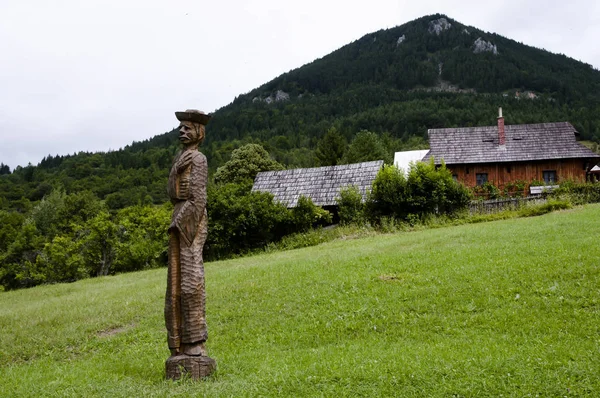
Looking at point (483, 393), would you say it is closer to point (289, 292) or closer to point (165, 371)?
point (165, 371)

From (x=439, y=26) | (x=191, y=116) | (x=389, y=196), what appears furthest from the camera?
(x=439, y=26)

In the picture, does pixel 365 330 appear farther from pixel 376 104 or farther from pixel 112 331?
pixel 376 104

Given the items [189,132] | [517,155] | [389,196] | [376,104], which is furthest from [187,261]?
[376,104]

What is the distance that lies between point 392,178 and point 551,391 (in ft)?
74.7

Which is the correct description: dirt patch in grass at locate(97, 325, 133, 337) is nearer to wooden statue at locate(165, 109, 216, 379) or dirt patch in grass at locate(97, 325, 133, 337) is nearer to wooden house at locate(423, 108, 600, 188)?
wooden statue at locate(165, 109, 216, 379)

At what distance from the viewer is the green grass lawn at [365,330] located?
23.9ft

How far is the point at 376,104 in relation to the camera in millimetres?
139625

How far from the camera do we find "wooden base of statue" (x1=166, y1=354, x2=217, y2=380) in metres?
8.00

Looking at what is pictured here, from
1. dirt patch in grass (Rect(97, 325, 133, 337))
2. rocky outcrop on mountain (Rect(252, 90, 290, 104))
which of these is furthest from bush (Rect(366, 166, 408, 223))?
rocky outcrop on mountain (Rect(252, 90, 290, 104))

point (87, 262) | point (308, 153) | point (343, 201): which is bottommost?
point (87, 262)

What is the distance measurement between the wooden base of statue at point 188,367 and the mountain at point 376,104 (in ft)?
227

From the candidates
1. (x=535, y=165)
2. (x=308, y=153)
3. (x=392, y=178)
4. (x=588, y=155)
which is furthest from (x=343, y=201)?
(x=308, y=153)

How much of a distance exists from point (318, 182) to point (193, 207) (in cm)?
2785

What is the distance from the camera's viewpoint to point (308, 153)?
303ft
